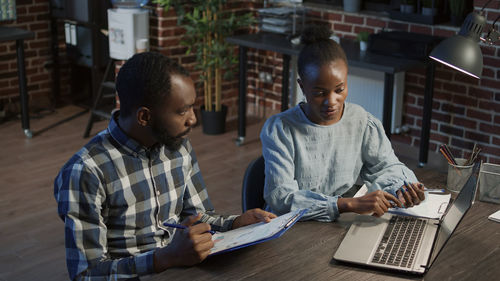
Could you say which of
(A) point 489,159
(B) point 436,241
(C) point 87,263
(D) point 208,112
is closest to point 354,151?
(B) point 436,241

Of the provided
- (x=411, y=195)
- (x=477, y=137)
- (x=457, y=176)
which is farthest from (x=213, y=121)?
(x=411, y=195)

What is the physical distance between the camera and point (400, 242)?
183cm

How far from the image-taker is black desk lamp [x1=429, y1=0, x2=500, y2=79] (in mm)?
1977

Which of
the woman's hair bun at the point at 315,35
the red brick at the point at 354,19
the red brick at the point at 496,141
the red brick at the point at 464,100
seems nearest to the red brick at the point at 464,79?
the red brick at the point at 464,100

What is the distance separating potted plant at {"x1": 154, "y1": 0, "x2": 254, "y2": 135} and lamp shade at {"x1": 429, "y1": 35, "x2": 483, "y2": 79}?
3073mm

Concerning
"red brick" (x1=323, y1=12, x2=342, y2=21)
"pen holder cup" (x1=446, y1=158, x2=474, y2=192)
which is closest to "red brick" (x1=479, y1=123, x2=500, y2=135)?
"red brick" (x1=323, y1=12, x2=342, y2=21)

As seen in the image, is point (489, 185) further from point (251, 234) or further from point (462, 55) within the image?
point (251, 234)

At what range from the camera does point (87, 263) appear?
1697 mm

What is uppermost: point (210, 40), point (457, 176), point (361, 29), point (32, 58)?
point (361, 29)

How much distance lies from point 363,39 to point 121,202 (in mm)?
3022

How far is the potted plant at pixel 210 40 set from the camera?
16.3 feet

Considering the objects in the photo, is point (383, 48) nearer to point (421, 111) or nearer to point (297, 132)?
point (421, 111)

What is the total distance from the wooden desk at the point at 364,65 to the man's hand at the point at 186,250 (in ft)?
7.05

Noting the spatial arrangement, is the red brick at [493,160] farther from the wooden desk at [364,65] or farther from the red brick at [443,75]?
the red brick at [443,75]
